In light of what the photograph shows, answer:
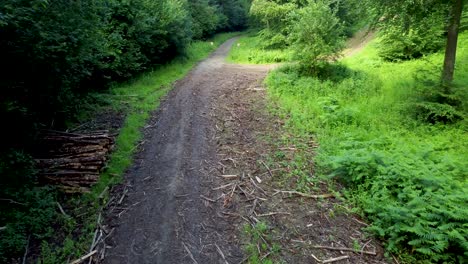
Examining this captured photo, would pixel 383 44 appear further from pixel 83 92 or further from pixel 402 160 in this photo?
pixel 83 92

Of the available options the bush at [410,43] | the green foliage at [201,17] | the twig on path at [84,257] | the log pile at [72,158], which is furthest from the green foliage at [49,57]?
the green foliage at [201,17]

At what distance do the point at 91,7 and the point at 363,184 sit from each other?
808 cm

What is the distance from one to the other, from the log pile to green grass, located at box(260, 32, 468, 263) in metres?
5.52

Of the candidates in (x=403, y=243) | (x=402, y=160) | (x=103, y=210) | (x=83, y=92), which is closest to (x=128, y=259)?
(x=103, y=210)

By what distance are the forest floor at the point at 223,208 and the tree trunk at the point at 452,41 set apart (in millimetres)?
6286

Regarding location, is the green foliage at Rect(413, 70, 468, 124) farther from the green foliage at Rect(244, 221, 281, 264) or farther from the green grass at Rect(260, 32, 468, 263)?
the green foliage at Rect(244, 221, 281, 264)

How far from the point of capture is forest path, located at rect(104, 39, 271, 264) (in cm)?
538

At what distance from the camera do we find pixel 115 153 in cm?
857

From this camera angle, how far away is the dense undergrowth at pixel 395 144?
212 inches

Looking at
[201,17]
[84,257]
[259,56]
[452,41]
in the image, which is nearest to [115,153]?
[84,257]

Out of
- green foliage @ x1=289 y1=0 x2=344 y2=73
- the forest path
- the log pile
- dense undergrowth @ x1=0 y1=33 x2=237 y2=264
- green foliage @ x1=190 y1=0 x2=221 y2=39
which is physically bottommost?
the forest path

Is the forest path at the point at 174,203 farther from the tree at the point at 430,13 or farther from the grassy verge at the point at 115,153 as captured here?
the tree at the point at 430,13

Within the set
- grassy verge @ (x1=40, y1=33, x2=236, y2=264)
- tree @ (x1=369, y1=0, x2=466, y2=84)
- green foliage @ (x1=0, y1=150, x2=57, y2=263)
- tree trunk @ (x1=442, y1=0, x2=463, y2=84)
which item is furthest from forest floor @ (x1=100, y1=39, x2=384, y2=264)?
tree trunk @ (x1=442, y1=0, x2=463, y2=84)

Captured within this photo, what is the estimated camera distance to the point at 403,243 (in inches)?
216
